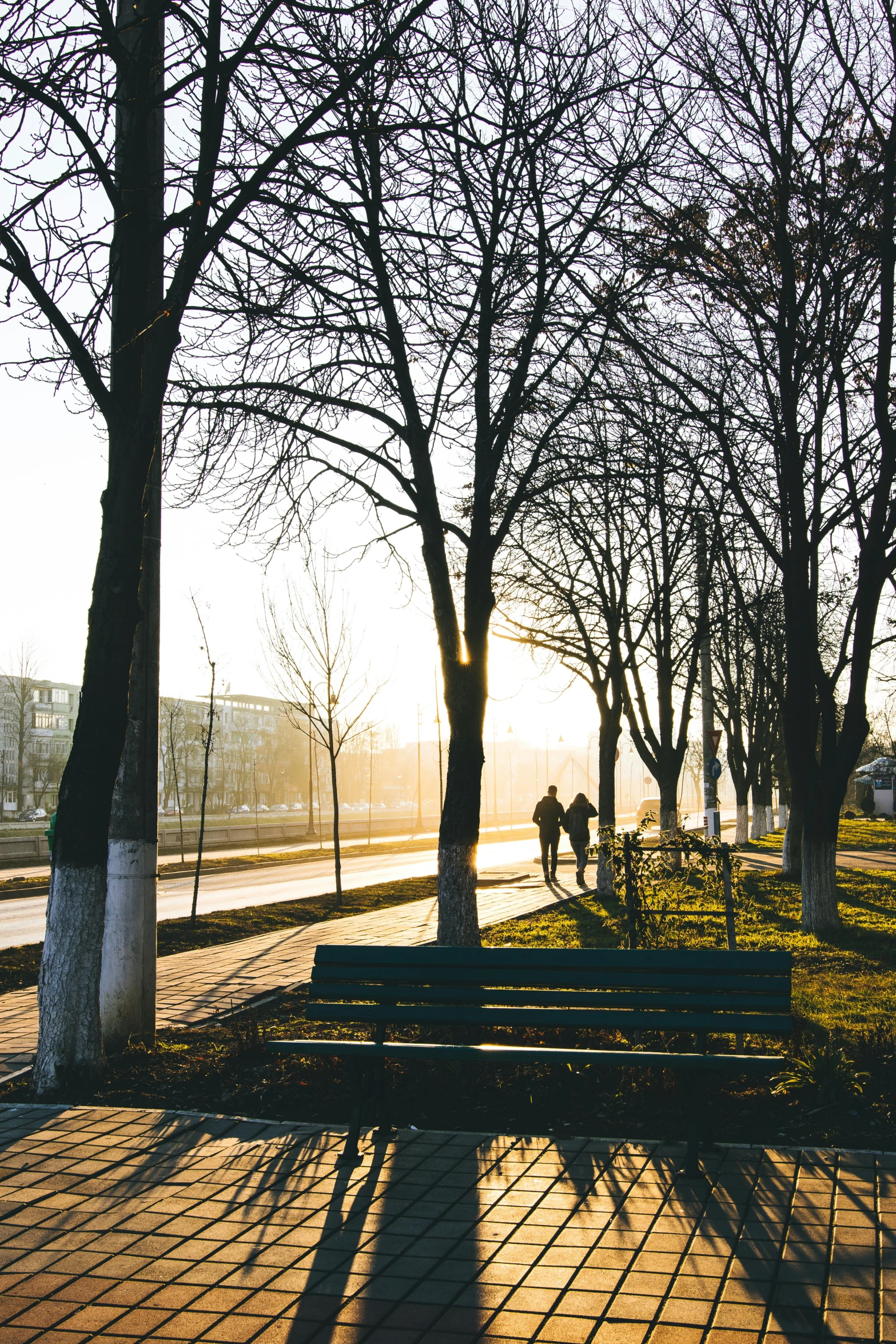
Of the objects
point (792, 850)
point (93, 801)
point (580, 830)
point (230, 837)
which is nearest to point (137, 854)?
point (93, 801)

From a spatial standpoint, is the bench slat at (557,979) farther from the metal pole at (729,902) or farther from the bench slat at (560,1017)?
the metal pole at (729,902)

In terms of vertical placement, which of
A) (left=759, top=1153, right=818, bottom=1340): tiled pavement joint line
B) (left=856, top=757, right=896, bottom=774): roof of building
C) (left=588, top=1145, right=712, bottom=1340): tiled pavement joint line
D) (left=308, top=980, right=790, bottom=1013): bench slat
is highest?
(left=856, top=757, right=896, bottom=774): roof of building

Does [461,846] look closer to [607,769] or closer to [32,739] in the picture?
[607,769]

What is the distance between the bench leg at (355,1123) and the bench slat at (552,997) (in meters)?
0.32

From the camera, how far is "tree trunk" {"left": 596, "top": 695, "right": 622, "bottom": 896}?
17156 millimetres

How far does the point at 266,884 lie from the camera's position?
23.3 metres

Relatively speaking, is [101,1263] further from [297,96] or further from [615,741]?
[615,741]

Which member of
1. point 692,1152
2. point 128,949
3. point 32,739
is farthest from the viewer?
point 32,739

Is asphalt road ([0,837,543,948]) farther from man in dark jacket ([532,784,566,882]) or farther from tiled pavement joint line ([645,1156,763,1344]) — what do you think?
tiled pavement joint line ([645,1156,763,1344])

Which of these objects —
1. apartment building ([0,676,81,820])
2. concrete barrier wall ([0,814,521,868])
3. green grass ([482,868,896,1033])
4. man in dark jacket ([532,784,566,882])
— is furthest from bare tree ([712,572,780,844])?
apartment building ([0,676,81,820])

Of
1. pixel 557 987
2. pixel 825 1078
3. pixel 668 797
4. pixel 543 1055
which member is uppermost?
pixel 668 797

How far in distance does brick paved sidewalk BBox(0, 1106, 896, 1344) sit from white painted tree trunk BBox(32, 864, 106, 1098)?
2.58ft

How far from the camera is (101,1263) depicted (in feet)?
11.9

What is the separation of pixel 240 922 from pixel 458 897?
20.1 ft
